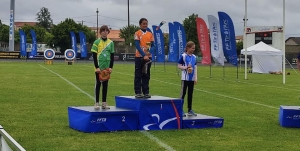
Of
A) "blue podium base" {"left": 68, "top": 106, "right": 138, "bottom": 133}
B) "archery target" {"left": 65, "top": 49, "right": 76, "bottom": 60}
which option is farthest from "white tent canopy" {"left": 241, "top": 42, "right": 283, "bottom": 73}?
"blue podium base" {"left": 68, "top": 106, "right": 138, "bottom": 133}

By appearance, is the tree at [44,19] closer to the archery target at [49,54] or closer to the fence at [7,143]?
the archery target at [49,54]

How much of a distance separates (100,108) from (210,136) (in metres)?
2.28

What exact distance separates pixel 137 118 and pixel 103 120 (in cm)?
74

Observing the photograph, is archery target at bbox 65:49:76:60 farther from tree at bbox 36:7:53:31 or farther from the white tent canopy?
tree at bbox 36:7:53:31

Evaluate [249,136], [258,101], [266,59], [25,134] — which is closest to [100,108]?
[25,134]

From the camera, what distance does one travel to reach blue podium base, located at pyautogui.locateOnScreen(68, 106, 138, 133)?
9.14 meters

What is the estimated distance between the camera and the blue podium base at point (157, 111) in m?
9.61

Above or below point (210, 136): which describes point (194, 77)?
above

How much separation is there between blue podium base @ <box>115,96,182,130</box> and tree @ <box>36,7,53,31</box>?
15200cm

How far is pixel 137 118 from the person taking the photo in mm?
9633

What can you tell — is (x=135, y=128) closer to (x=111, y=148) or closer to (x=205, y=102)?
(x=111, y=148)

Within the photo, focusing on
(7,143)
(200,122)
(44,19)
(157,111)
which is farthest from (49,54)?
(44,19)

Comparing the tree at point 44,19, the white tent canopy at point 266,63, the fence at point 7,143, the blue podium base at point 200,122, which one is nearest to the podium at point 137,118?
the blue podium base at point 200,122

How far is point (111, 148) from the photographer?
7.78 m
